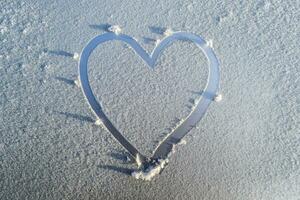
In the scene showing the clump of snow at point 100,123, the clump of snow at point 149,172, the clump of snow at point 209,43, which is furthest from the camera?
the clump of snow at point 209,43

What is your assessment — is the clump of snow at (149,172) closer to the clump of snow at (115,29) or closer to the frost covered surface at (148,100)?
the frost covered surface at (148,100)

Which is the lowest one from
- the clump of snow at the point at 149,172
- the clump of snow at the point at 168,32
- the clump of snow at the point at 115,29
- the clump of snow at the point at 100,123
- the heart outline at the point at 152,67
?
the clump of snow at the point at 149,172

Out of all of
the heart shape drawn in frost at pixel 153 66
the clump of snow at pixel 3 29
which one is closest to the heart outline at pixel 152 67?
the heart shape drawn in frost at pixel 153 66

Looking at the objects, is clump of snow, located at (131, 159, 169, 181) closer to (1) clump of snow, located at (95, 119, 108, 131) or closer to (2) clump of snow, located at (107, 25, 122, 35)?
(1) clump of snow, located at (95, 119, 108, 131)

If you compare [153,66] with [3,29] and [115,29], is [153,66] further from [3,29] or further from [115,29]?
[3,29]

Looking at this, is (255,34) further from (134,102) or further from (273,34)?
(134,102)

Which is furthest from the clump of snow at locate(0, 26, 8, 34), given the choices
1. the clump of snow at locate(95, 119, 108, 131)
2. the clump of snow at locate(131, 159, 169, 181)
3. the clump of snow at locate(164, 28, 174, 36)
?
the clump of snow at locate(131, 159, 169, 181)

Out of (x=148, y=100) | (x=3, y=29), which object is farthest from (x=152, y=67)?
(x=3, y=29)
